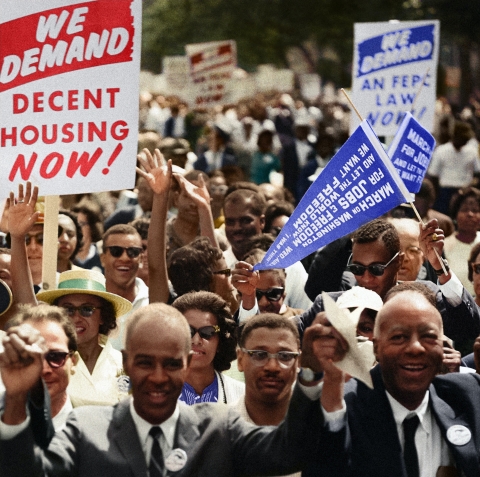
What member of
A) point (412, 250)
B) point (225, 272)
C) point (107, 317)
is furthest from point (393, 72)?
point (107, 317)

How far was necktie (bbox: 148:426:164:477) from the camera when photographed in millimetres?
4484

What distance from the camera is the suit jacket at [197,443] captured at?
4.42 metres

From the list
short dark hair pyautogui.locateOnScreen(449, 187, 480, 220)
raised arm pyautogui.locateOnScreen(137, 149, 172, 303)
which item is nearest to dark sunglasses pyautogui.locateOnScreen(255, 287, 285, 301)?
raised arm pyautogui.locateOnScreen(137, 149, 172, 303)

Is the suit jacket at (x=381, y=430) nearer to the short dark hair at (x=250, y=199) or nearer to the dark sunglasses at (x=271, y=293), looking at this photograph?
the dark sunglasses at (x=271, y=293)

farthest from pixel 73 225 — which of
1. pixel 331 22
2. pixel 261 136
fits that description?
Answer: pixel 331 22

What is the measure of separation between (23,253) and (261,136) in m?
11.7

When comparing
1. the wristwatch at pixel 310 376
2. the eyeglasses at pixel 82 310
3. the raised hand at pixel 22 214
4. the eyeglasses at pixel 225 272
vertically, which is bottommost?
the wristwatch at pixel 310 376

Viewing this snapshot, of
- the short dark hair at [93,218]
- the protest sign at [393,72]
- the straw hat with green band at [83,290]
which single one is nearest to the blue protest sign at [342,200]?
the straw hat with green band at [83,290]

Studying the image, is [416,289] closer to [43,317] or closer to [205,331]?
[205,331]

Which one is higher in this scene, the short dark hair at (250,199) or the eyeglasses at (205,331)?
the short dark hair at (250,199)

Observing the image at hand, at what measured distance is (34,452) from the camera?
13.8ft

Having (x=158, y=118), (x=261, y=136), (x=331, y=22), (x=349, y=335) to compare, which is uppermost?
(x=331, y=22)

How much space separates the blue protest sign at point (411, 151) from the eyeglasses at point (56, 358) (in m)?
3.34

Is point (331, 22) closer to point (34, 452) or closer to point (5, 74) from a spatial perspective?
point (5, 74)
